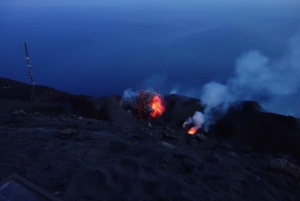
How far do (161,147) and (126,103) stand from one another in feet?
42.9

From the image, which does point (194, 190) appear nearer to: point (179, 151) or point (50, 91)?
point (179, 151)

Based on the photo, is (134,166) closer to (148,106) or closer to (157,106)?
(148,106)

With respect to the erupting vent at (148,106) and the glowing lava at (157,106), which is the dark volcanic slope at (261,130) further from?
the erupting vent at (148,106)

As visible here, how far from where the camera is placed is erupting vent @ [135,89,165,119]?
18.9 m

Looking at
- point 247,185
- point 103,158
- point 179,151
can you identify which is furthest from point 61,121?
point 247,185

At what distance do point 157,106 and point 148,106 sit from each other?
2.86ft

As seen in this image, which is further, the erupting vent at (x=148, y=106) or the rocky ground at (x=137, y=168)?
the erupting vent at (x=148, y=106)

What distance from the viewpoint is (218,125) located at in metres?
17.4

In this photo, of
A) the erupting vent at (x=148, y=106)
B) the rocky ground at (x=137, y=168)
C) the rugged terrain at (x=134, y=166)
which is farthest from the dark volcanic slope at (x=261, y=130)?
the rocky ground at (x=137, y=168)

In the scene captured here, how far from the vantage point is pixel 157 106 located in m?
19.7

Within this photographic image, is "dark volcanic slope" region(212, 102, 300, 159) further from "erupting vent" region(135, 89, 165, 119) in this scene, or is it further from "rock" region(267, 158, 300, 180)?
"rock" region(267, 158, 300, 180)

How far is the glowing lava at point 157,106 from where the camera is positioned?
18938mm

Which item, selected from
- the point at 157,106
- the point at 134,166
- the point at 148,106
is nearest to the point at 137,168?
the point at 134,166

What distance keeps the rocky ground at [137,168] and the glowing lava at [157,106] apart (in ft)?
34.7
